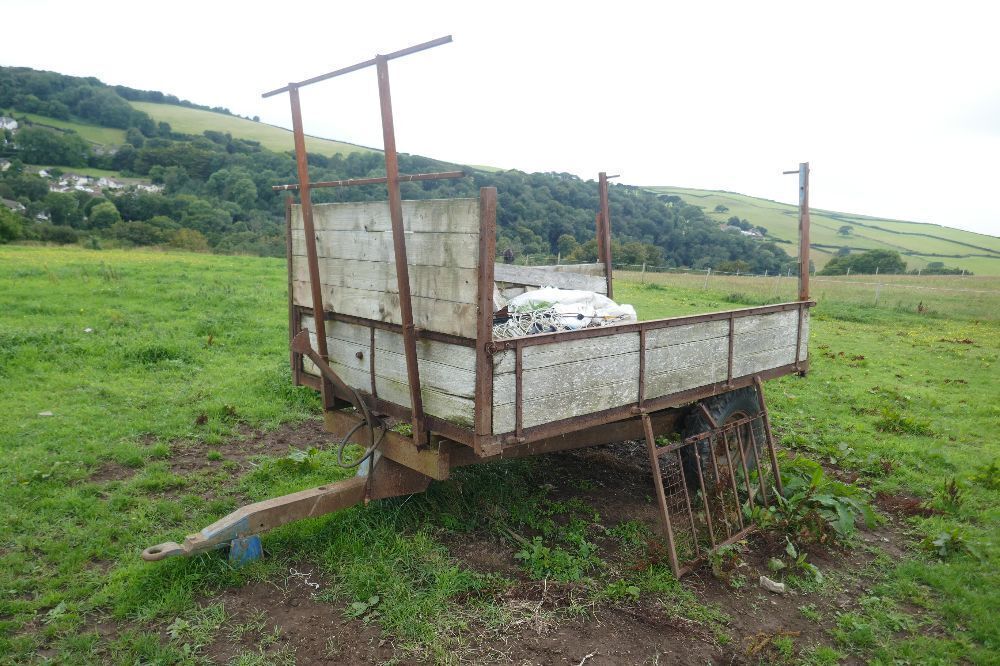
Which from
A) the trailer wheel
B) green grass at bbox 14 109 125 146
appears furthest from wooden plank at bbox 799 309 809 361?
green grass at bbox 14 109 125 146

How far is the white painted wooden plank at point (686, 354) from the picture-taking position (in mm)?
4176

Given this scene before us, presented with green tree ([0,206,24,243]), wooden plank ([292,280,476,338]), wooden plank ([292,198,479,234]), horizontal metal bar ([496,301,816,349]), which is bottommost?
horizontal metal bar ([496,301,816,349])

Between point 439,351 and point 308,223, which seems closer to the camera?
point 439,351

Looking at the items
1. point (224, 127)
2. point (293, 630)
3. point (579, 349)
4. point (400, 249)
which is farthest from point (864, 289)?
point (224, 127)

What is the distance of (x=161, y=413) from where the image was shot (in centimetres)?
677

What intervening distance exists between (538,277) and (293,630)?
327 centimetres

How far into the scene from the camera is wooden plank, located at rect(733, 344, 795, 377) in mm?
5024

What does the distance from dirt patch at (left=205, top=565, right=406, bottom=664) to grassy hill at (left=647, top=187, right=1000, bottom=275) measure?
38.9m

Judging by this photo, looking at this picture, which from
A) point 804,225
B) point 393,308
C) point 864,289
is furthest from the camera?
point 864,289

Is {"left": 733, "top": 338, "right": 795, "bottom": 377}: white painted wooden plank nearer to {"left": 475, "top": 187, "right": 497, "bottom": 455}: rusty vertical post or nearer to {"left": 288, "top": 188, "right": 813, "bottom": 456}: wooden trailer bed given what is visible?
{"left": 288, "top": 188, "right": 813, "bottom": 456}: wooden trailer bed

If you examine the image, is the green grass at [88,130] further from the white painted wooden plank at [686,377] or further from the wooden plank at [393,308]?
the white painted wooden plank at [686,377]

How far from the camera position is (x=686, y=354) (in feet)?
14.5

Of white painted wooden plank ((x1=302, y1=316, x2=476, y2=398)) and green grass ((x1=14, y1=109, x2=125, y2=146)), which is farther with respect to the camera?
green grass ((x1=14, y1=109, x2=125, y2=146))

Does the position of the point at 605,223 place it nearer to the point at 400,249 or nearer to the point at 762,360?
the point at 762,360
